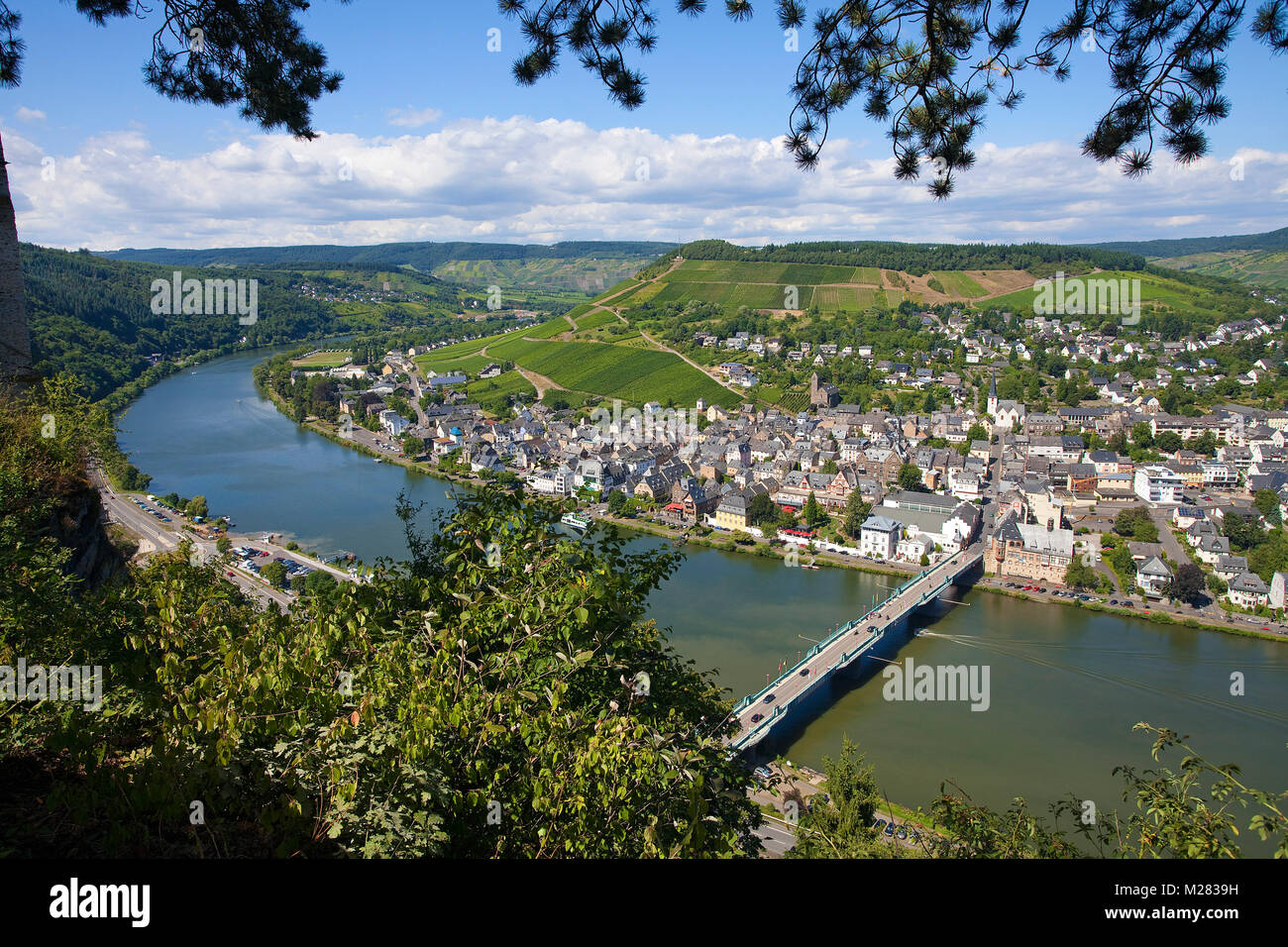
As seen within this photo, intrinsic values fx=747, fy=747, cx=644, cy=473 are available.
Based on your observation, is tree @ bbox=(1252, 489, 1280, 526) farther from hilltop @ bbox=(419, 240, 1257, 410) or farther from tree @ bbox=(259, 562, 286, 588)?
tree @ bbox=(259, 562, 286, 588)

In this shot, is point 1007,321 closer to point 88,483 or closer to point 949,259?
point 949,259

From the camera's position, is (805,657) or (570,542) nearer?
(570,542)

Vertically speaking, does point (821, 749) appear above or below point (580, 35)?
below

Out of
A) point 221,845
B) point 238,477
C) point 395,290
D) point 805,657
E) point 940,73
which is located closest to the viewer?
point 221,845

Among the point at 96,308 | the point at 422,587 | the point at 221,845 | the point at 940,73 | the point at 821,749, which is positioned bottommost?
the point at 821,749

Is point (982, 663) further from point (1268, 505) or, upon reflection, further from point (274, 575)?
point (1268, 505)

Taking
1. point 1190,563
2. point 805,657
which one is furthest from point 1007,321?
point 805,657

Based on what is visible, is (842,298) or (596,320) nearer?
(596,320)

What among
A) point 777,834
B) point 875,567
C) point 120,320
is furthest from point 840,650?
point 120,320

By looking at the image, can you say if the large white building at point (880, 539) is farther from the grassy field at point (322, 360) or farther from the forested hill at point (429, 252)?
the forested hill at point (429, 252)
